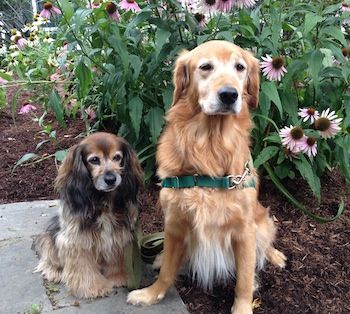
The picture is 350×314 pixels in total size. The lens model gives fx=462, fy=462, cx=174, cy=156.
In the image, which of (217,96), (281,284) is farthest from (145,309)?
(217,96)

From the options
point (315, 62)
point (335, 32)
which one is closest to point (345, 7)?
point (335, 32)

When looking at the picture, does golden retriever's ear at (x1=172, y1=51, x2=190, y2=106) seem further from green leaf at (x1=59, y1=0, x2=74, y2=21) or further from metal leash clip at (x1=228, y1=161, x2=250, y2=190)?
green leaf at (x1=59, y1=0, x2=74, y2=21)

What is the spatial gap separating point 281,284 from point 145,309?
93cm

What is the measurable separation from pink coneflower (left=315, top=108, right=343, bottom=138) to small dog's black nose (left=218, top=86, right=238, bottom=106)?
1.09m

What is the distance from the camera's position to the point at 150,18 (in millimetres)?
3354

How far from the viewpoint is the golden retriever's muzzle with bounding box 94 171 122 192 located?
273 cm

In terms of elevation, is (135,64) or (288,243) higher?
(135,64)

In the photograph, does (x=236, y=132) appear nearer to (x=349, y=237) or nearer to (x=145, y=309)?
(x=145, y=309)

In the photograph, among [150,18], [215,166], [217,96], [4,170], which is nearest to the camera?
[217,96]

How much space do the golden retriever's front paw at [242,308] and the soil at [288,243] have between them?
0.45 feet

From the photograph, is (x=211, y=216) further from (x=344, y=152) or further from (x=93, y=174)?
(x=344, y=152)

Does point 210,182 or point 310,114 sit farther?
point 310,114

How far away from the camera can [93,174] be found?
9.23ft

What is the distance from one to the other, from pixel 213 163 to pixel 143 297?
99cm
